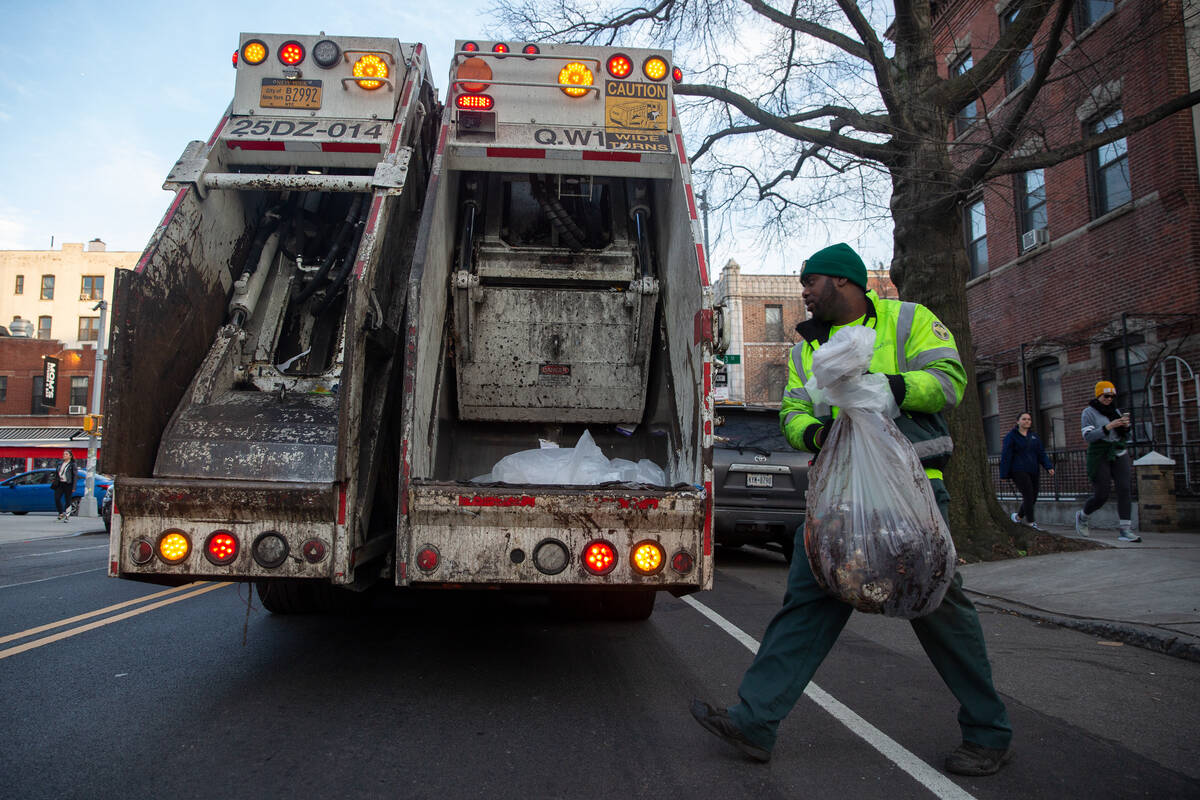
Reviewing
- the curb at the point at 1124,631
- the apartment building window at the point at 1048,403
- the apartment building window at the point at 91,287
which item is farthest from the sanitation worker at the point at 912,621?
the apartment building window at the point at 91,287

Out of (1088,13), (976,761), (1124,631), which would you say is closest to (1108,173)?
(1088,13)

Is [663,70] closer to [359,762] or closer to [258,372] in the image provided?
[258,372]

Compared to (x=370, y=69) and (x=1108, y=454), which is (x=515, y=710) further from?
(x=1108, y=454)

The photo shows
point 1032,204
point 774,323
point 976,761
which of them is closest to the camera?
point 976,761

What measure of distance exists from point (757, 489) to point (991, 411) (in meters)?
9.38

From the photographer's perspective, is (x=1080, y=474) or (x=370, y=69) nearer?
(x=370, y=69)

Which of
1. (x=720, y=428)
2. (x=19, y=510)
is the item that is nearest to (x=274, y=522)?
(x=720, y=428)

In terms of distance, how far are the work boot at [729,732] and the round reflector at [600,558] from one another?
661 millimetres

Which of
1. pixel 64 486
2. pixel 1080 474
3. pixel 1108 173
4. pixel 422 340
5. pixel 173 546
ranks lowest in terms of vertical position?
pixel 64 486

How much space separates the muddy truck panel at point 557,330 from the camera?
10.7ft

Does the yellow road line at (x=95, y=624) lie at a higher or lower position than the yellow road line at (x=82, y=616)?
higher

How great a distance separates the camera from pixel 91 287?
4041cm

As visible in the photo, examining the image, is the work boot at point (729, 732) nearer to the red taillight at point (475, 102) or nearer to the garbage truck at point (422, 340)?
the garbage truck at point (422, 340)

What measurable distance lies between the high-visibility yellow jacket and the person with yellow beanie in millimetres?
6618
